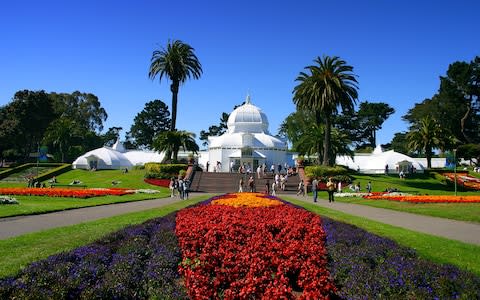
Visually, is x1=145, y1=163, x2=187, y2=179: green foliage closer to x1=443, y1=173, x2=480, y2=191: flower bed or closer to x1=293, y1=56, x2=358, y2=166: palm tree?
x1=293, y1=56, x2=358, y2=166: palm tree

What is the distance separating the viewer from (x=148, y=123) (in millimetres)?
109875

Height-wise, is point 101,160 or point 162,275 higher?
point 101,160

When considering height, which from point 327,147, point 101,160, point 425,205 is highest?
point 327,147

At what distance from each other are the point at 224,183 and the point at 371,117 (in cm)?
6823

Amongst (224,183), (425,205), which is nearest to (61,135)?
(224,183)

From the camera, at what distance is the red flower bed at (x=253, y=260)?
6.79 m

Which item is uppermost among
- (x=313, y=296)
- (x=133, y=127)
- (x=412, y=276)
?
(x=133, y=127)

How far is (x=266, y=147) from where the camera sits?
6166cm

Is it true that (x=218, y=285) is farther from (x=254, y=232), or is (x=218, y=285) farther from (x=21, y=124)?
(x=21, y=124)

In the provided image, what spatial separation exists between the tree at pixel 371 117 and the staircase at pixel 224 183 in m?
60.4

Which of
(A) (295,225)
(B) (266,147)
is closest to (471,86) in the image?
(B) (266,147)

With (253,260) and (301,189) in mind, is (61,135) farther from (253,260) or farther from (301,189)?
(253,260)

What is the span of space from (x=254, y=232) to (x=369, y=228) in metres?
4.91

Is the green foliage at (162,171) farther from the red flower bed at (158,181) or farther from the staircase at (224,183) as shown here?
the staircase at (224,183)
